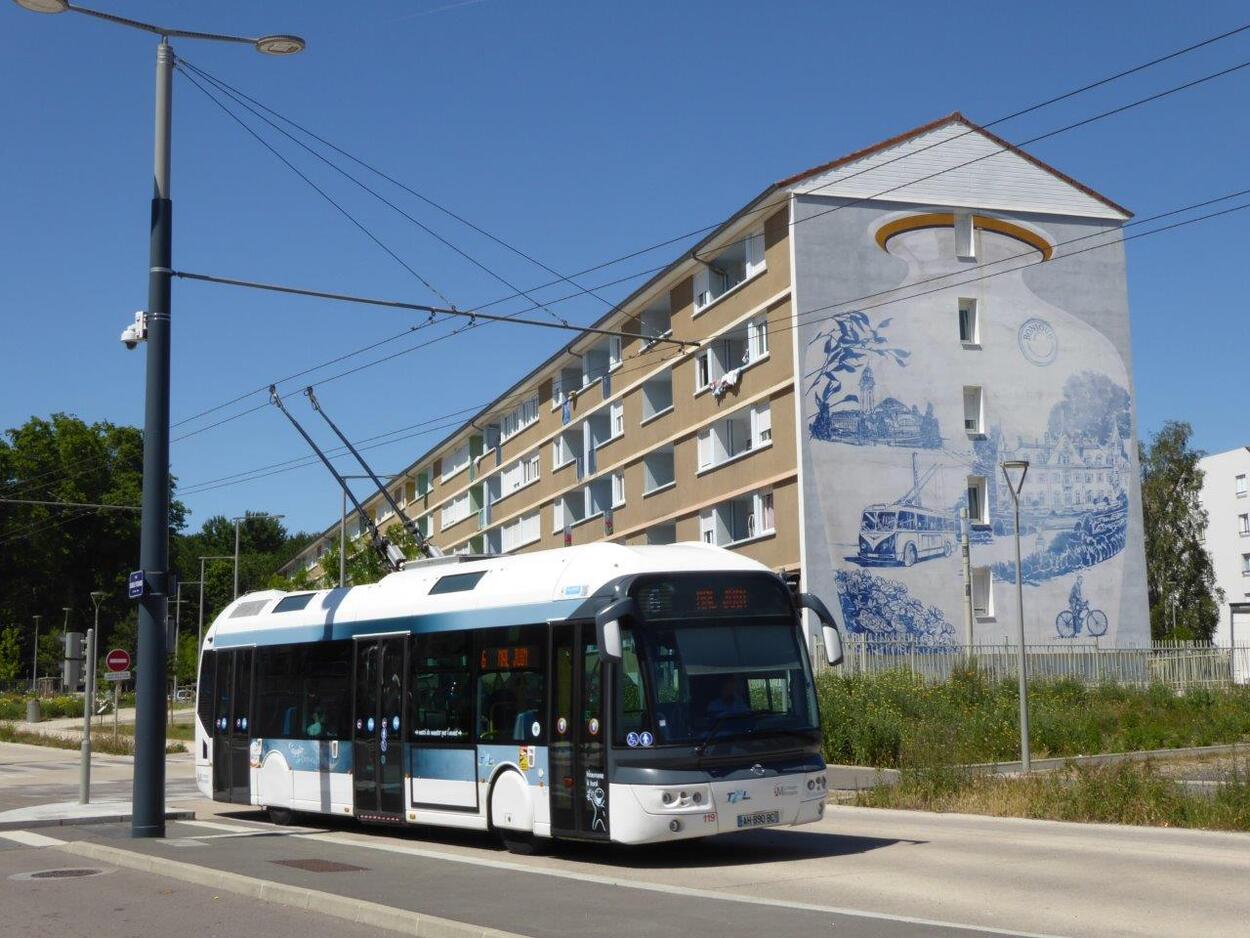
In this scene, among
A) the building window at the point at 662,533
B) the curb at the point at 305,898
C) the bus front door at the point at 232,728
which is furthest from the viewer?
the building window at the point at 662,533

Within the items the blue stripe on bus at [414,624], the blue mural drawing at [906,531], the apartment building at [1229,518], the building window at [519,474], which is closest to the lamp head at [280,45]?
the blue stripe on bus at [414,624]

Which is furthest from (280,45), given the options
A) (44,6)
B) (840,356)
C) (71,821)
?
(840,356)

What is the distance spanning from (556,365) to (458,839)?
4065cm

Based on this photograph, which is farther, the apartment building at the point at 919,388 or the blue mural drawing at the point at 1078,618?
the blue mural drawing at the point at 1078,618

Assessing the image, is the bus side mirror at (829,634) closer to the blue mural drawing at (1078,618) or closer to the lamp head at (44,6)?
the lamp head at (44,6)

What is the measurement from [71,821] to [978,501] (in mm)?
26361

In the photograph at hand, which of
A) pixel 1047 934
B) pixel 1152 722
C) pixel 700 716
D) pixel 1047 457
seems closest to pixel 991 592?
pixel 1047 457

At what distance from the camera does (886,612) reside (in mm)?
36969

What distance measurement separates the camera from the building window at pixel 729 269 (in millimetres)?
39812

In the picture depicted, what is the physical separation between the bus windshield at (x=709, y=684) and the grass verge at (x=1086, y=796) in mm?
4207

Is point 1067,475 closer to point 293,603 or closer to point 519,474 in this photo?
point 293,603

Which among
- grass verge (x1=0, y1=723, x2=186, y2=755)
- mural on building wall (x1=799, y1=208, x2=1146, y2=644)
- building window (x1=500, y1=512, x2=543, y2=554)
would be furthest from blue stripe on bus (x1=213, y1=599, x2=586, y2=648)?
building window (x1=500, y1=512, x2=543, y2=554)

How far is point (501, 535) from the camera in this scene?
65500 mm

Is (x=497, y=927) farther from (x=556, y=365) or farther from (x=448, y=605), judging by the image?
(x=556, y=365)
